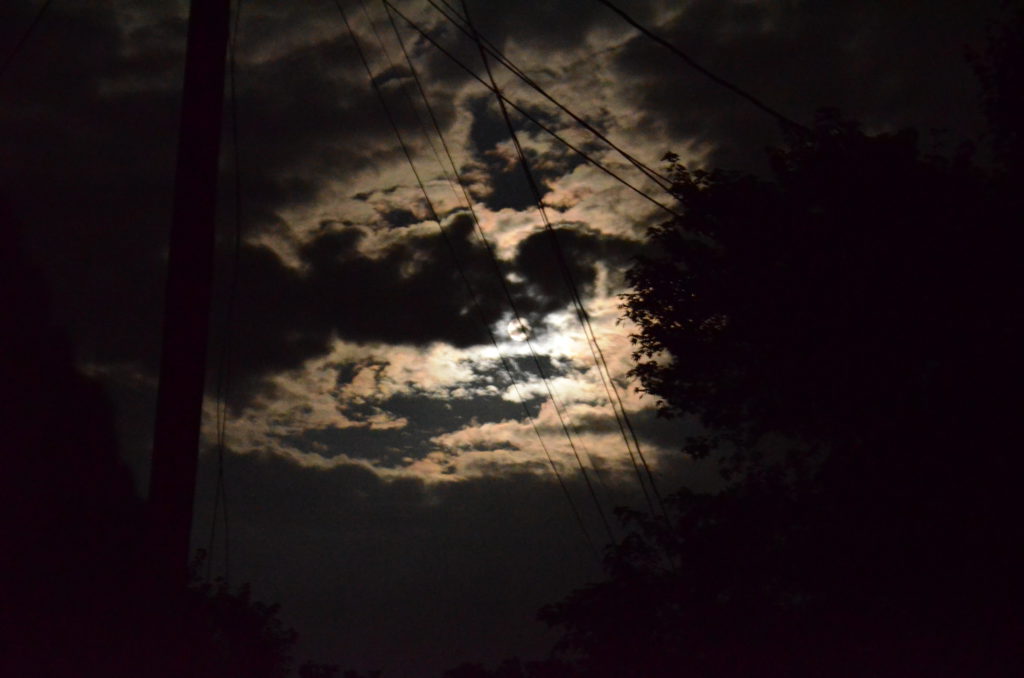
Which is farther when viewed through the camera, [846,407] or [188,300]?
[846,407]

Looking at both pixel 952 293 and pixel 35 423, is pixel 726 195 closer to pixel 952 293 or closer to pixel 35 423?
pixel 952 293

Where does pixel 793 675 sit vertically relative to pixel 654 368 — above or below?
below

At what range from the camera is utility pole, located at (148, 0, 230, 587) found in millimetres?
4660

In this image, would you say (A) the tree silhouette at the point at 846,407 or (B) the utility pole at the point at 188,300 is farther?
(A) the tree silhouette at the point at 846,407

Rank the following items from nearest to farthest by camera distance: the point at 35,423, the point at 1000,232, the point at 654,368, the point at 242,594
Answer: the point at 1000,232, the point at 654,368, the point at 35,423, the point at 242,594

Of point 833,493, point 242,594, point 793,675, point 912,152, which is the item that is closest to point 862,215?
point 912,152

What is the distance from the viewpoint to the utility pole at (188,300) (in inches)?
183

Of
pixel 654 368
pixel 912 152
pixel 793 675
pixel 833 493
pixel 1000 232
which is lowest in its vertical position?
pixel 793 675

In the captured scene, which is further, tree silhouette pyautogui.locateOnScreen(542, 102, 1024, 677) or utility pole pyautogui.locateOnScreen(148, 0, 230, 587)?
tree silhouette pyautogui.locateOnScreen(542, 102, 1024, 677)

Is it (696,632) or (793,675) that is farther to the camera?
(696,632)

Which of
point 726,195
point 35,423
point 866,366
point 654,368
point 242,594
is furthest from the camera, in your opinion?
point 242,594

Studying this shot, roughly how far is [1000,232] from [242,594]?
3815cm

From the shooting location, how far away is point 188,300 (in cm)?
493

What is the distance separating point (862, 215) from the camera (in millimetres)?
12461
